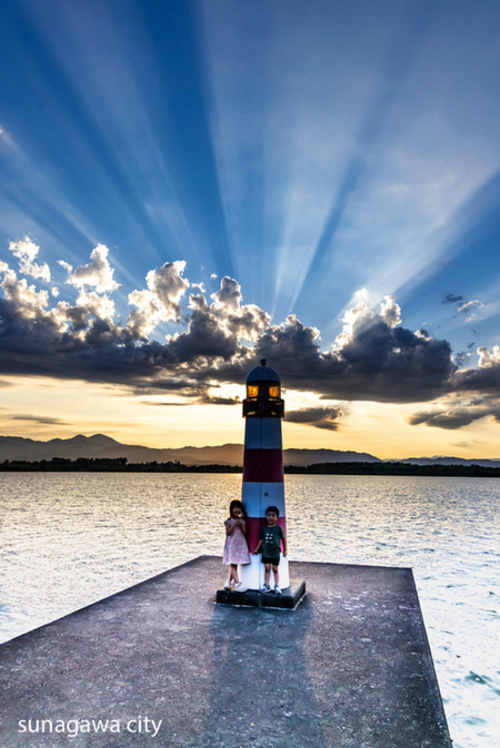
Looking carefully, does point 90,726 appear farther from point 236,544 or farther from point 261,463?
point 261,463

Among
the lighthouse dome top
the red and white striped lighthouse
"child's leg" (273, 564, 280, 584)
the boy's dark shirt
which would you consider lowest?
"child's leg" (273, 564, 280, 584)

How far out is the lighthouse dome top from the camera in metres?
7.75

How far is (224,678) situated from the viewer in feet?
14.7

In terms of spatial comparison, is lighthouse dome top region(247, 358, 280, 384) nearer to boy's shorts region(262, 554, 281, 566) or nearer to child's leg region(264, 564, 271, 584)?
boy's shorts region(262, 554, 281, 566)

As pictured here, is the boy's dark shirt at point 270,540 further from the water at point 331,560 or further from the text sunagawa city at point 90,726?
the text sunagawa city at point 90,726

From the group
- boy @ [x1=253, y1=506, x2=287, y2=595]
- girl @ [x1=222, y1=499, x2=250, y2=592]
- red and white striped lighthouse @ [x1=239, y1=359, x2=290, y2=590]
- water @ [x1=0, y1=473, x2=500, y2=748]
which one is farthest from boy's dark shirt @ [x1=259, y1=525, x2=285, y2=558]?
water @ [x1=0, y1=473, x2=500, y2=748]

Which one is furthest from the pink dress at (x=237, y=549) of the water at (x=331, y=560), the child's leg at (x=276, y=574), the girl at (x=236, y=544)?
the water at (x=331, y=560)

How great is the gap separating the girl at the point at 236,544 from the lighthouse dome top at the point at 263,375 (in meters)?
2.07

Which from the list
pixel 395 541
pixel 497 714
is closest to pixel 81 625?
pixel 497 714

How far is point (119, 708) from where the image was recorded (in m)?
3.94

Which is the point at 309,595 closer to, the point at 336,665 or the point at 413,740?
the point at 336,665

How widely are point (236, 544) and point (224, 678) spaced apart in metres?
2.64

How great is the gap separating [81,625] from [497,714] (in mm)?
5150

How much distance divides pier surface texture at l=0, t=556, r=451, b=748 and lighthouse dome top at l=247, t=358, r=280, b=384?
11.9ft
